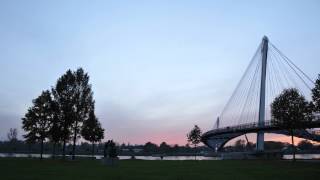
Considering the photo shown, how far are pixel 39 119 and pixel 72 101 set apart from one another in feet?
25.8

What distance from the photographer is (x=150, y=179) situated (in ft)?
76.8

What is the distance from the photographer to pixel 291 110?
191ft

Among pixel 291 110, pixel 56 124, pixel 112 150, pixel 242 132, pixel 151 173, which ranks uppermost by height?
pixel 291 110

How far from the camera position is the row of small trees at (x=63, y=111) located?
56812mm

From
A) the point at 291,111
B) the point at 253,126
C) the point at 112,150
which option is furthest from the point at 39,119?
the point at 253,126

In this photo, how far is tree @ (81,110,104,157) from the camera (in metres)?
61.1

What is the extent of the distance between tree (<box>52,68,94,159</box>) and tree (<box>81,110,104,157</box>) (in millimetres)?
1969

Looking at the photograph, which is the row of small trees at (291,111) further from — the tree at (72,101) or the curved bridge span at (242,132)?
the tree at (72,101)

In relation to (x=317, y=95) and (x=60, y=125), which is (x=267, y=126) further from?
(x=60, y=125)

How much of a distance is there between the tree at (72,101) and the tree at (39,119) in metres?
3.92

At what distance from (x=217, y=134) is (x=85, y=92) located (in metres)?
56.1

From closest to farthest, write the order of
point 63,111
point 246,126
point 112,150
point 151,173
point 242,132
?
point 151,173
point 112,150
point 63,111
point 246,126
point 242,132

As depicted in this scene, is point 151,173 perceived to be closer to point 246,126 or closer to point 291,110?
point 291,110

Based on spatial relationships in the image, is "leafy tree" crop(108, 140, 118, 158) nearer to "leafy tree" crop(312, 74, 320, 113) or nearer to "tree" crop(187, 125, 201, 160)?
"leafy tree" crop(312, 74, 320, 113)
